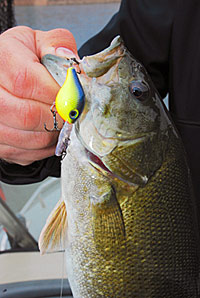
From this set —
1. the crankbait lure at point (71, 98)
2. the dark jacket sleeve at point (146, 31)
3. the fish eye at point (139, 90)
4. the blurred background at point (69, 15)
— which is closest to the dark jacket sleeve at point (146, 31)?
the dark jacket sleeve at point (146, 31)

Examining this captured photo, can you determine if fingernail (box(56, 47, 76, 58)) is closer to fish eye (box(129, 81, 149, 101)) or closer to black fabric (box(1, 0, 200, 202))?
fish eye (box(129, 81, 149, 101))

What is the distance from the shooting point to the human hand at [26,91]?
2.40 ft

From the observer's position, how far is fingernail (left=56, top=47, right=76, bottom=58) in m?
0.77

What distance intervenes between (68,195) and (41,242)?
0.16 metres

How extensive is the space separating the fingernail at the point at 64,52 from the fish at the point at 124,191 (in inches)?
1.6

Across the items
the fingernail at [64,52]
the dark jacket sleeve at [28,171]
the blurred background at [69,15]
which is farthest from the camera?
the blurred background at [69,15]

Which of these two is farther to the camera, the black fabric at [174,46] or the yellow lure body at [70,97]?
the black fabric at [174,46]

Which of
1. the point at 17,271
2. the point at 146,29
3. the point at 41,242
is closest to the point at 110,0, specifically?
the point at 146,29

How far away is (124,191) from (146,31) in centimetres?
80

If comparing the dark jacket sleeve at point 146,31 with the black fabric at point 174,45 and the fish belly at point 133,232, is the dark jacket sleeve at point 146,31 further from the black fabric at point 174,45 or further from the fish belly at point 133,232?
the fish belly at point 133,232

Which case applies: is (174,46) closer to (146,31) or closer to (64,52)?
(146,31)

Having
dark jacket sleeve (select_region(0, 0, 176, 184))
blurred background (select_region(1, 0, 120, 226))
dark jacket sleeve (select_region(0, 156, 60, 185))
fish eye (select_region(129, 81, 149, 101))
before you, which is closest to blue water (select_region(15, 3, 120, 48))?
blurred background (select_region(1, 0, 120, 226))

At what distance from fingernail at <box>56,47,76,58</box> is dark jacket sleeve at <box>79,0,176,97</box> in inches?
22.9

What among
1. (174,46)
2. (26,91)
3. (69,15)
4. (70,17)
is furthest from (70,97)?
(69,15)
